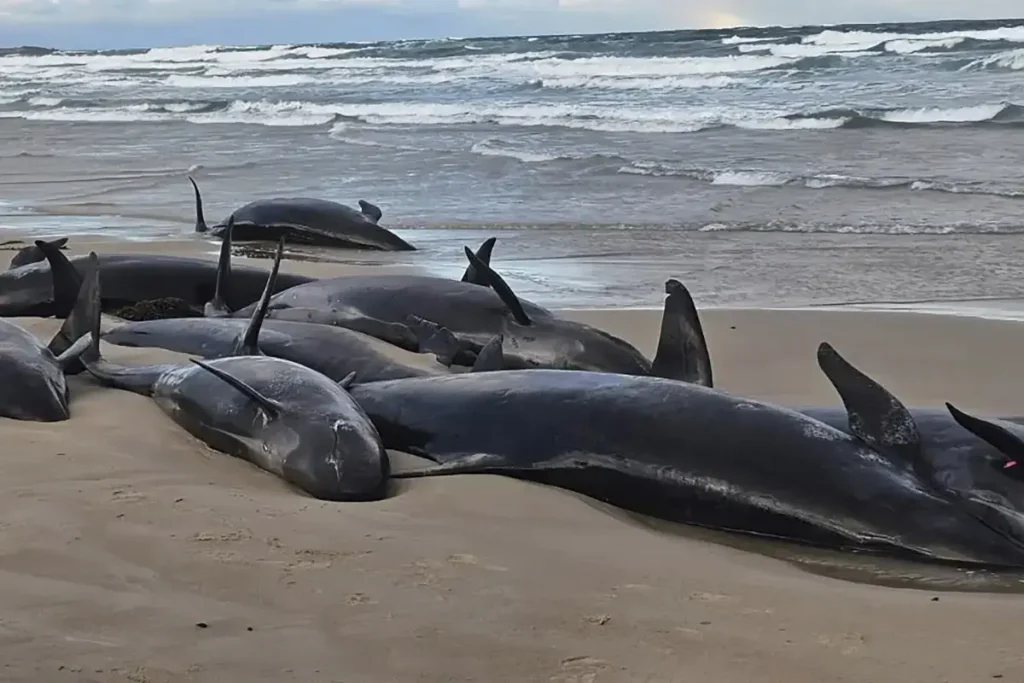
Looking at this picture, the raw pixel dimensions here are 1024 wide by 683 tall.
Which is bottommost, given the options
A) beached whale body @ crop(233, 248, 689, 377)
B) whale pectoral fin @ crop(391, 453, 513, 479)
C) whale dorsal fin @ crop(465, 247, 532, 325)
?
whale pectoral fin @ crop(391, 453, 513, 479)

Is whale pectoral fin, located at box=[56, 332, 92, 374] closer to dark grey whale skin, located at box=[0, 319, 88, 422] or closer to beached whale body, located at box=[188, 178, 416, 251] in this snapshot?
dark grey whale skin, located at box=[0, 319, 88, 422]

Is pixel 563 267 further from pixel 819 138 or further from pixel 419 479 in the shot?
pixel 819 138

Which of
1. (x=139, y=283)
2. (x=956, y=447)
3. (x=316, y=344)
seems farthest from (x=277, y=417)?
(x=139, y=283)

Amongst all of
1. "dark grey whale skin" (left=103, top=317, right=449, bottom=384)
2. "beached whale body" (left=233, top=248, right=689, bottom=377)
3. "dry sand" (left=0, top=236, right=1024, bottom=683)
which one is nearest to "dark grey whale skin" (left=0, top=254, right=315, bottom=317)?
"beached whale body" (left=233, top=248, right=689, bottom=377)

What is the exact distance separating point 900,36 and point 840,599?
4390cm

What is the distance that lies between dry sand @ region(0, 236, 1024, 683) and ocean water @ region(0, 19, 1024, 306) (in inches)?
172

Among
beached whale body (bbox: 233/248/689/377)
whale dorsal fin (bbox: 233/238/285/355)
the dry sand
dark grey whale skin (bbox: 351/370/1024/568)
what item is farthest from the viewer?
beached whale body (bbox: 233/248/689/377)

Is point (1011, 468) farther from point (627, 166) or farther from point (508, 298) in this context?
point (627, 166)

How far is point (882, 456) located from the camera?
11.5 feet

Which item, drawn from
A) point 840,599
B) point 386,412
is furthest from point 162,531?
point 840,599

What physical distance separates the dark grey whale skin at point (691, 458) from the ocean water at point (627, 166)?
371 centimetres

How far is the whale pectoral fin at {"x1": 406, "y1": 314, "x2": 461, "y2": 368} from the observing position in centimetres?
549

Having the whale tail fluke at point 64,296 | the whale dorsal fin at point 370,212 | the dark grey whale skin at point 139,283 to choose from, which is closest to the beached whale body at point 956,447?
the whale tail fluke at point 64,296

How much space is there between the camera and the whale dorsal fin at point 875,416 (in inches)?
140
